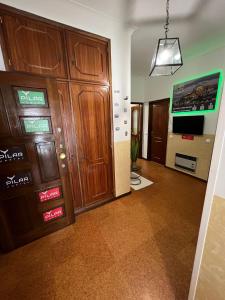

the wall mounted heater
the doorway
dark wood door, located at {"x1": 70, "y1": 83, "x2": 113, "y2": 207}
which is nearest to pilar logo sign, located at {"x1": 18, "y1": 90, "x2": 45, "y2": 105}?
dark wood door, located at {"x1": 70, "y1": 83, "x2": 113, "y2": 207}

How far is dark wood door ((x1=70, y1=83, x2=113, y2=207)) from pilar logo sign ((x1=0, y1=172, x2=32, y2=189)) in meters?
0.70

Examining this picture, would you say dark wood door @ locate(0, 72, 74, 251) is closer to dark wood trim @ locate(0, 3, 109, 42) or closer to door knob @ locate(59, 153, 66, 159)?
door knob @ locate(59, 153, 66, 159)

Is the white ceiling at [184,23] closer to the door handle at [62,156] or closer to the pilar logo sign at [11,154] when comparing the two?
the door handle at [62,156]

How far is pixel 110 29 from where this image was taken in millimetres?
1864

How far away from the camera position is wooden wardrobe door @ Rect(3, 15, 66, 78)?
137 centimetres

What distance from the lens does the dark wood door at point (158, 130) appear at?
13.1 ft

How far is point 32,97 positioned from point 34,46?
1.97 ft

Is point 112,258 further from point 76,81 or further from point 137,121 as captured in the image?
point 137,121

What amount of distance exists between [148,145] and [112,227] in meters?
3.37

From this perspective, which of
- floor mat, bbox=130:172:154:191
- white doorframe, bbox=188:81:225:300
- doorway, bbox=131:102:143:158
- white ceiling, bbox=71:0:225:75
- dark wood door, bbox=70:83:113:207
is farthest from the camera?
doorway, bbox=131:102:143:158

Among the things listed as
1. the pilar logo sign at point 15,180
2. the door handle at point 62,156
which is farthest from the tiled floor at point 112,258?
the door handle at point 62,156

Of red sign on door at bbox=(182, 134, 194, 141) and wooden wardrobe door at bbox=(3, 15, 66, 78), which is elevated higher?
wooden wardrobe door at bbox=(3, 15, 66, 78)

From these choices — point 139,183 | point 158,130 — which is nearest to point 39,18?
point 139,183

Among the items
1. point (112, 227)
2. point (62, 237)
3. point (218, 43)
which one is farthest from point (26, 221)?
point (218, 43)
